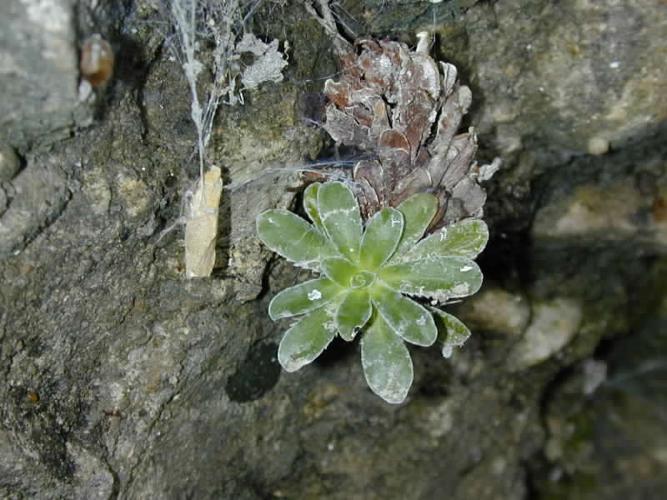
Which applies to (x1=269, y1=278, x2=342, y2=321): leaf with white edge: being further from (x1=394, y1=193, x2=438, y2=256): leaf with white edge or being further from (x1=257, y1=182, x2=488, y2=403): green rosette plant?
(x1=394, y1=193, x2=438, y2=256): leaf with white edge

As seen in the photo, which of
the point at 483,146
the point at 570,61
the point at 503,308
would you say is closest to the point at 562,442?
the point at 503,308

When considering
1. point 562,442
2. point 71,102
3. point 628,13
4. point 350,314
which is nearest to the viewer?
point 71,102

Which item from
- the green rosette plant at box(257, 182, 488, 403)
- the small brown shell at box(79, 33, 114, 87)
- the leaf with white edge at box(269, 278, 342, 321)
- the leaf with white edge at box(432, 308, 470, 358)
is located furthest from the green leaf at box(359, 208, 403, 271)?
the small brown shell at box(79, 33, 114, 87)

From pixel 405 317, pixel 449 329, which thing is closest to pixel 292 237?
pixel 405 317

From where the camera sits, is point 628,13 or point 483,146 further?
point 483,146

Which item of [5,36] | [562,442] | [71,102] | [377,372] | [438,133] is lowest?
[562,442]

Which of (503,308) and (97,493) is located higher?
(97,493)

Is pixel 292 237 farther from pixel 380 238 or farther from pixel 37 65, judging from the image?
pixel 37 65

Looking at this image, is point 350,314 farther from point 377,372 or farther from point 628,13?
point 628,13
